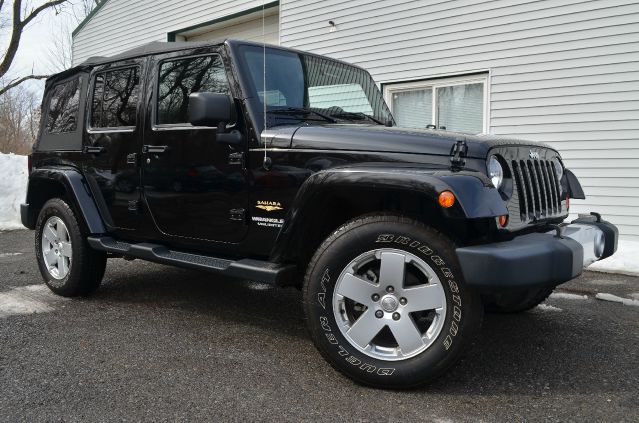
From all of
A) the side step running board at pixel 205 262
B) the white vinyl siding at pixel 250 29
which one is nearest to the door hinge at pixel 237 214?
the side step running board at pixel 205 262

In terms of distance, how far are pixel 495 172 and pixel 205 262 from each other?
1.89m

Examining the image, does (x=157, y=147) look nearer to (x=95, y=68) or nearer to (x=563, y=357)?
(x=95, y=68)

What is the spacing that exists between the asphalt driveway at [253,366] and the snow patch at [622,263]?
67.0 inches

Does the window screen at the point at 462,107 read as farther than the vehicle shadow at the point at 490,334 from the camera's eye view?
Yes

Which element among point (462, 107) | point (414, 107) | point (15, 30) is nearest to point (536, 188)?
point (462, 107)

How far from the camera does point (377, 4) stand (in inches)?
364

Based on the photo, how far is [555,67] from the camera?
7.31m

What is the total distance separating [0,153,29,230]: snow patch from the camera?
10.4m

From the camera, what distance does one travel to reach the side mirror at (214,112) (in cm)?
310

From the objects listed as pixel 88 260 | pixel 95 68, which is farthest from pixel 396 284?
pixel 95 68

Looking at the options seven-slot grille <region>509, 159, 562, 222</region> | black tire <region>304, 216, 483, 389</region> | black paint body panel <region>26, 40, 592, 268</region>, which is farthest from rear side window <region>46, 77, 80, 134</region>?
seven-slot grille <region>509, 159, 562, 222</region>

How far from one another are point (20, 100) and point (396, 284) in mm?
43352

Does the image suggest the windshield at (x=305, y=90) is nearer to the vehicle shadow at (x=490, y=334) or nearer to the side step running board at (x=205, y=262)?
the side step running board at (x=205, y=262)

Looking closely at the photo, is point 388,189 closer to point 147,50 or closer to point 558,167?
point 558,167
